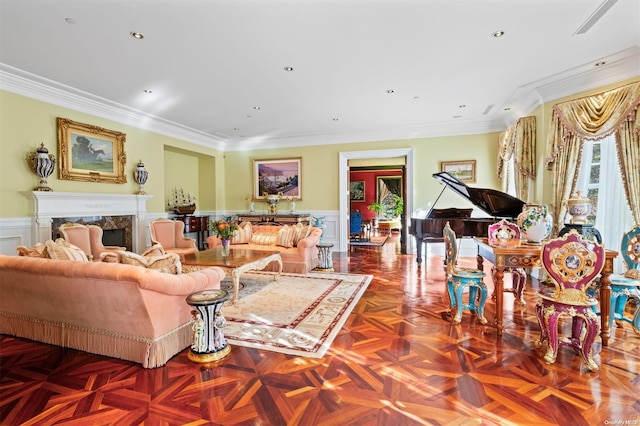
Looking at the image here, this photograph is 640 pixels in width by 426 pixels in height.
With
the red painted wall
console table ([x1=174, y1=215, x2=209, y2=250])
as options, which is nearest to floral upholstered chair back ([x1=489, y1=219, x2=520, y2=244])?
console table ([x1=174, y1=215, x2=209, y2=250])

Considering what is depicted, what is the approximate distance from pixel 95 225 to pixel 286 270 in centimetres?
335

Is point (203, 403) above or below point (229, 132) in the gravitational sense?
below

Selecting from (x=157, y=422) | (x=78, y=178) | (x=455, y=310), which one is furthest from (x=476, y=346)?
(x=78, y=178)

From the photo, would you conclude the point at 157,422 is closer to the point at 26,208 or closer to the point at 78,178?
the point at 26,208

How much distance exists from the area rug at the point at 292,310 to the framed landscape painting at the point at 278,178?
11.9ft

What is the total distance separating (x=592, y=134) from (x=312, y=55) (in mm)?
3723

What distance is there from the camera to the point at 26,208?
4.46 metres

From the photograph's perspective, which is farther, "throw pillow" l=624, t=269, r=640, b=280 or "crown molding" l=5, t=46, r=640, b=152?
"crown molding" l=5, t=46, r=640, b=152

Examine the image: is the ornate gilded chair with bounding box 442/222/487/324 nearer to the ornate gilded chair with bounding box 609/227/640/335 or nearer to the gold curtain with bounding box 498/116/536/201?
the ornate gilded chair with bounding box 609/227/640/335

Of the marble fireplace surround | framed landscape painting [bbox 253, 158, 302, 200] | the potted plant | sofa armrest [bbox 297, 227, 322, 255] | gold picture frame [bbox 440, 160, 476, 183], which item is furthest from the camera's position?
the potted plant

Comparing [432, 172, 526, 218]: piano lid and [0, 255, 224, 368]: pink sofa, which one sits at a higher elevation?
[432, 172, 526, 218]: piano lid

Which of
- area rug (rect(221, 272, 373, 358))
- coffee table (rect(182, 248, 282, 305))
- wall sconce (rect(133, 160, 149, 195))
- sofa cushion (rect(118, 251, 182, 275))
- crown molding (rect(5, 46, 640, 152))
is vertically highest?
crown molding (rect(5, 46, 640, 152))

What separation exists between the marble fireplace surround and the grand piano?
5.51 metres

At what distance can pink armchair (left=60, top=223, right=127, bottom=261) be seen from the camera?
444cm
